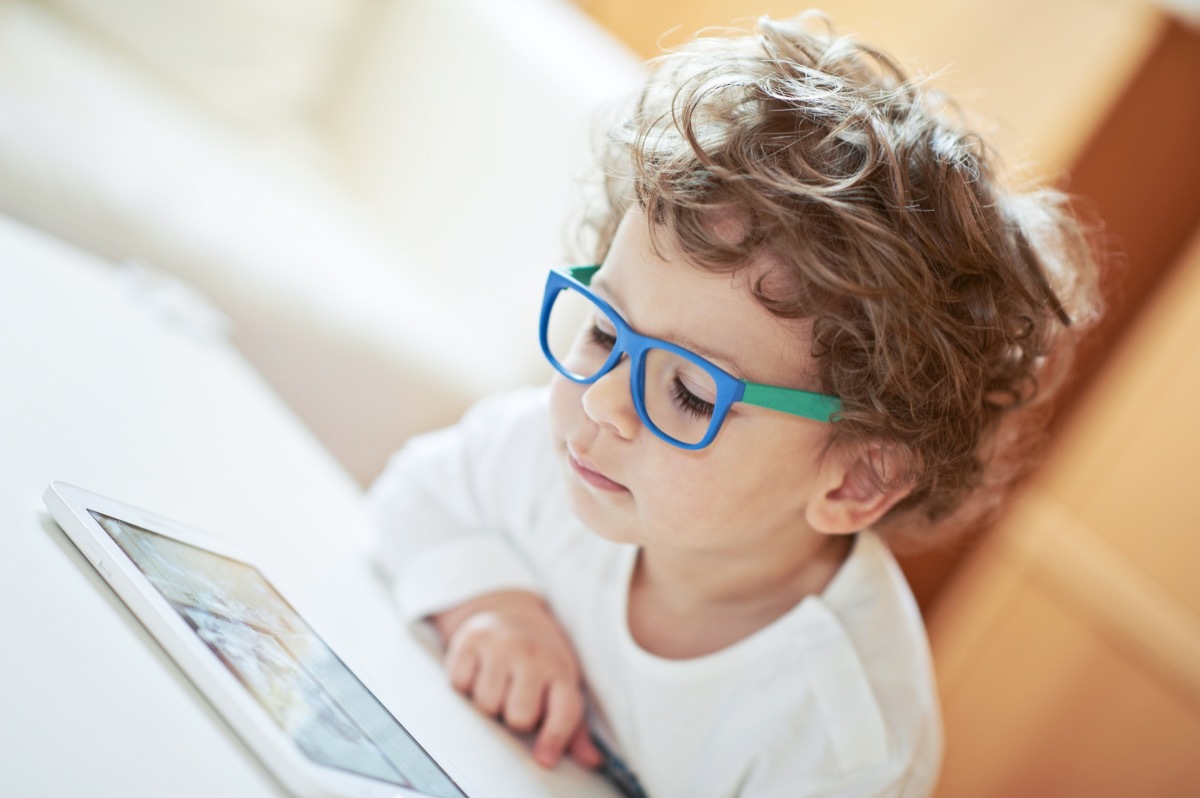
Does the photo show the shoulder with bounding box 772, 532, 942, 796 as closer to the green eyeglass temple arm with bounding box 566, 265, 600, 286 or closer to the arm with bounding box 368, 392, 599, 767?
→ the arm with bounding box 368, 392, 599, 767

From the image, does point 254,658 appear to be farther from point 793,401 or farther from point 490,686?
point 793,401

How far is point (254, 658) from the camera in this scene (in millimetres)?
634

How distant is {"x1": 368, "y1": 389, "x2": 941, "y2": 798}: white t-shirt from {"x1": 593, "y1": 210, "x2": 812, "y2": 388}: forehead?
25cm

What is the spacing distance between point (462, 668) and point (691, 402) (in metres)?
0.31

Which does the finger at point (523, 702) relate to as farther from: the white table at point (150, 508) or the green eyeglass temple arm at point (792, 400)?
the green eyeglass temple arm at point (792, 400)

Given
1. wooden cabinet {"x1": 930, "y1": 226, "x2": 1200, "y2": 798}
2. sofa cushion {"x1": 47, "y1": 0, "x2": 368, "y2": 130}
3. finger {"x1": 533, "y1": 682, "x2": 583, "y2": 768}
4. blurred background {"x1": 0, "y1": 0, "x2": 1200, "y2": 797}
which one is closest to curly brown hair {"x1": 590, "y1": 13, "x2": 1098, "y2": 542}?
finger {"x1": 533, "y1": 682, "x2": 583, "y2": 768}

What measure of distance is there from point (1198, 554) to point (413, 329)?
1204 millimetres

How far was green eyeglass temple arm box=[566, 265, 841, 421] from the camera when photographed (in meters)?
0.72

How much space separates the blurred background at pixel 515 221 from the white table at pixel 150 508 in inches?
11.9

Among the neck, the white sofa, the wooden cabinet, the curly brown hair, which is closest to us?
the curly brown hair

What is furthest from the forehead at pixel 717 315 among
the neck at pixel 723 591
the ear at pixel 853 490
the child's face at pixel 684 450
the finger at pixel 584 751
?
the finger at pixel 584 751

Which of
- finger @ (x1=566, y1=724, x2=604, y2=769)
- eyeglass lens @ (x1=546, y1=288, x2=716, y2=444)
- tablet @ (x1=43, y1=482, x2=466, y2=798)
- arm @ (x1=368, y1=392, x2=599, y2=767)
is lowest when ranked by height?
tablet @ (x1=43, y1=482, x2=466, y2=798)

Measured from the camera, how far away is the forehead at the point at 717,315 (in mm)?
719

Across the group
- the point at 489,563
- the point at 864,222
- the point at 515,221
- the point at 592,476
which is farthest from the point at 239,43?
the point at 864,222
